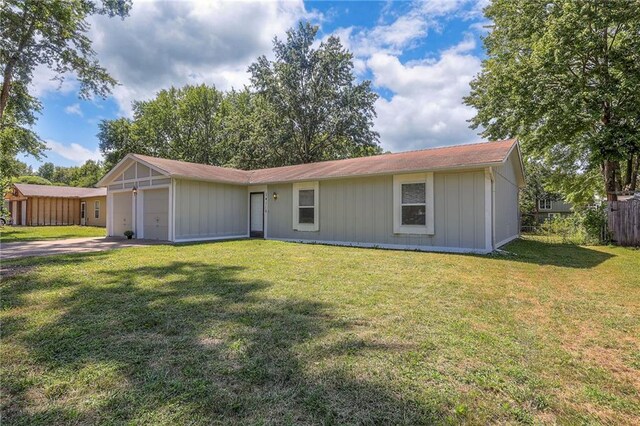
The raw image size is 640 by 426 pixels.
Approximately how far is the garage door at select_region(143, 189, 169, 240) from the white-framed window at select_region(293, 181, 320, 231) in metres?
4.83

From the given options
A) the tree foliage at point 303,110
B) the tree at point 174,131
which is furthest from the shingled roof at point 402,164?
the tree at point 174,131

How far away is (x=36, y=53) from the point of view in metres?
14.5

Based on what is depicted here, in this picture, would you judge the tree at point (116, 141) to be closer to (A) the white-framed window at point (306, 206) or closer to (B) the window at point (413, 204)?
(A) the white-framed window at point (306, 206)

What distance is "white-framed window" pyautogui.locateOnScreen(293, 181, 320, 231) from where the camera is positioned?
11998mm

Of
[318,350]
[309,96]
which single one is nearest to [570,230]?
[318,350]

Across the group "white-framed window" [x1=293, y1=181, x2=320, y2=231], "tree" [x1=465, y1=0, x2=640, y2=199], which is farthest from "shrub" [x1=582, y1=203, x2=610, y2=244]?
"white-framed window" [x1=293, y1=181, x2=320, y2=231]

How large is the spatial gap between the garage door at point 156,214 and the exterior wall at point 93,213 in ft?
40.9

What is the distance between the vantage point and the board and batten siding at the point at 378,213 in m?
9.05

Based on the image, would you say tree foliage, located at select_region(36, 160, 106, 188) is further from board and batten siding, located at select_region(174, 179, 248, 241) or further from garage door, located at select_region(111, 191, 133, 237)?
board and batten siding, located at select_region(174, 179, 248, 241)

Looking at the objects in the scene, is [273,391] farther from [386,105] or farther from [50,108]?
[386,105]

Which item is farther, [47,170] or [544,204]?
[47,170]

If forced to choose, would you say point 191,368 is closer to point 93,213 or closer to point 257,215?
point 257,215

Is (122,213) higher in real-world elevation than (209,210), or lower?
lower

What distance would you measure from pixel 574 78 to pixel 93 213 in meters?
29.9
